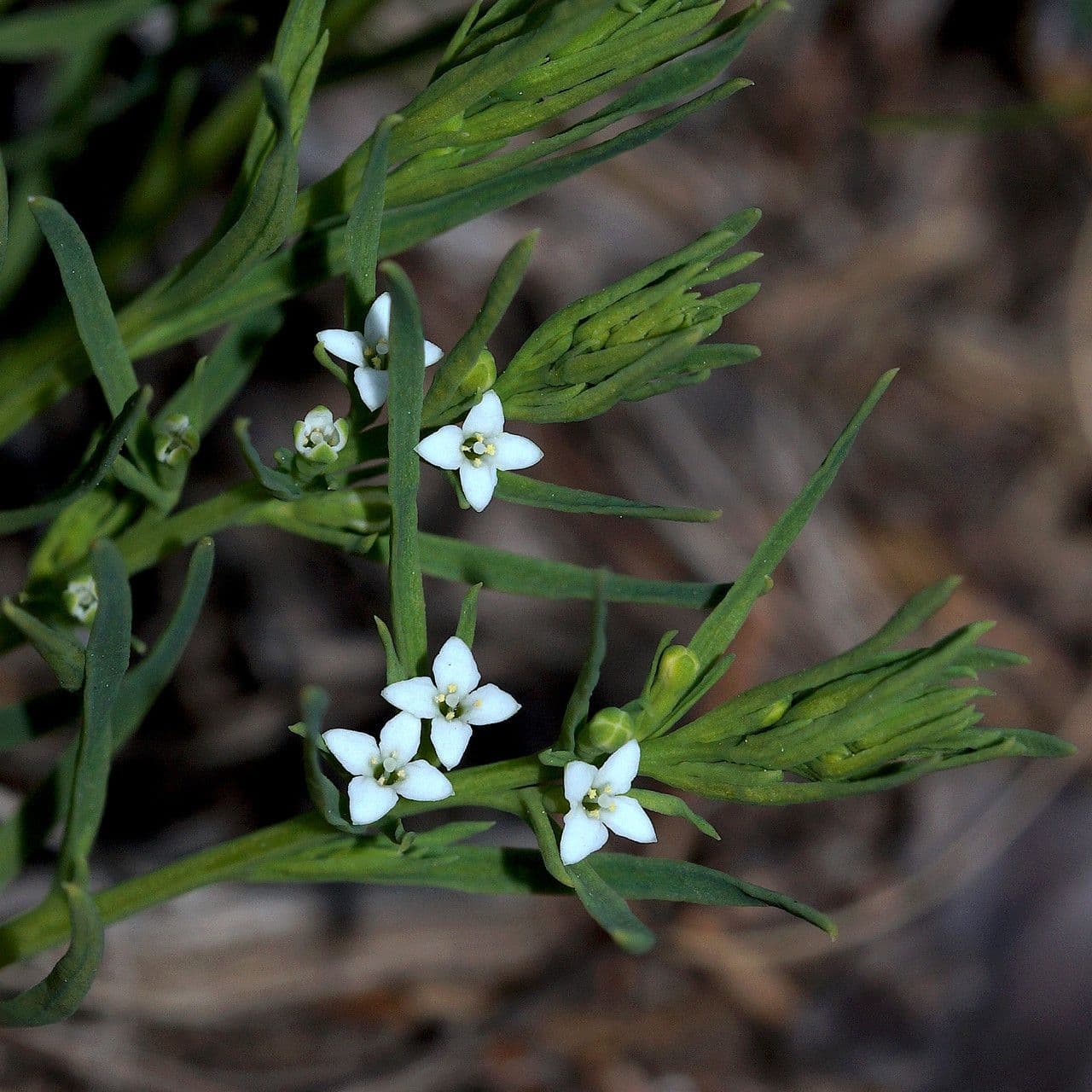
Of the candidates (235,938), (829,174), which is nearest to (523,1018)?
(235,938)

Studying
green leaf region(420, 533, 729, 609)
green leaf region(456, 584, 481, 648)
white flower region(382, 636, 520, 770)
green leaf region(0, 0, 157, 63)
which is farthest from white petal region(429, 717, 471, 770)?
green leaf region(0, 0, 157, 63)

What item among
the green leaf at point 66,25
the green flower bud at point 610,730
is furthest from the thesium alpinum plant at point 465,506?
the green leaf at point 66,25

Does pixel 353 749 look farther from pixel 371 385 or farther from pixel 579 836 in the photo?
pixel 371 385

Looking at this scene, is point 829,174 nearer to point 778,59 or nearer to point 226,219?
point 778,59

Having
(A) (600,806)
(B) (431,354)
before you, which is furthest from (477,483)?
(A) (600,806)

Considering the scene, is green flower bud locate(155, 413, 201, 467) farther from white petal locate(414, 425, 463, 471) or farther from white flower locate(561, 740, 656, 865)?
white flower locate(561, 740, 656, 865)

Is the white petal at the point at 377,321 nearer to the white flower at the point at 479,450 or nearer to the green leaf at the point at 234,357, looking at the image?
the white flower at the point at 479,450

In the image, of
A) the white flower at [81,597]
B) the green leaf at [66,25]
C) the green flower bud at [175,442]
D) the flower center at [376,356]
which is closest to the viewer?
the flower center at [376,356]
